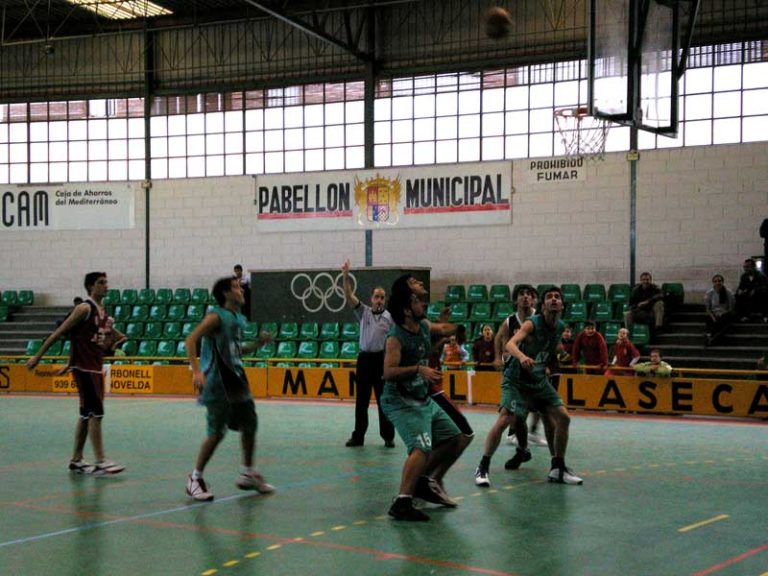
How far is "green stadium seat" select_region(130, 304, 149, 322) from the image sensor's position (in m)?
28.1

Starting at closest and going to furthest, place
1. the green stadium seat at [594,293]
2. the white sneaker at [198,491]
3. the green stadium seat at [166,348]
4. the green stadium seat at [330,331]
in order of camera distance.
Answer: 1. the white sneaker at [198,491]
2. the green stadium seat at [594,293]
3. the green stadium seat at [330,331]
4. the green stadium seat at [166,348]

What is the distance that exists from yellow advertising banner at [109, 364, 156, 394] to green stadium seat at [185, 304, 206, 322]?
14.6ft

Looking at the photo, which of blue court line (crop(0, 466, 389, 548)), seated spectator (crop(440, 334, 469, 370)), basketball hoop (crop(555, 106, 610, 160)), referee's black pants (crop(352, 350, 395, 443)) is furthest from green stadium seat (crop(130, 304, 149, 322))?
blue court line (crop(0, 466, 389, 548))

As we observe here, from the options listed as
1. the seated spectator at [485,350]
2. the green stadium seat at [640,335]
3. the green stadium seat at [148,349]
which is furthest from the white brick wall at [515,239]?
the seated spectator at [485,350]

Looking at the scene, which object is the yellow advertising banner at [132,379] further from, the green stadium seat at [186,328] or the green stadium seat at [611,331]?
the green stadium seat at [611,331]

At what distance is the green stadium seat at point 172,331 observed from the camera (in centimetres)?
2712

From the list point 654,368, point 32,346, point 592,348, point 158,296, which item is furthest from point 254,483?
point 158,296

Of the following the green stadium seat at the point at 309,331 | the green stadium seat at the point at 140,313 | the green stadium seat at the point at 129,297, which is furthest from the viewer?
the green stadium seat at the point at 129,297

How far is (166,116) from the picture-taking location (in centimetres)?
3003

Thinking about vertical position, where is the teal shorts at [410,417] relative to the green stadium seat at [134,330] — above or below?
above

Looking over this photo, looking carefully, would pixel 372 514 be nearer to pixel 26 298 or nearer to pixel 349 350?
pixel 349 350

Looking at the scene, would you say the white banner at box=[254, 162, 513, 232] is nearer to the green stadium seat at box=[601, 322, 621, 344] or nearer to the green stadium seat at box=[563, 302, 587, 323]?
the green stadium seat at box=[563, 302, 587, 323]

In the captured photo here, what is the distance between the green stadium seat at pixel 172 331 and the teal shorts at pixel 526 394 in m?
17.8

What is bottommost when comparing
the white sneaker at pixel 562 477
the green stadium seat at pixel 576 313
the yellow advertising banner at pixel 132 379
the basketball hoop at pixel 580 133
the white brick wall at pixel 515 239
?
the yellow advertising banner at pixel 132 379
